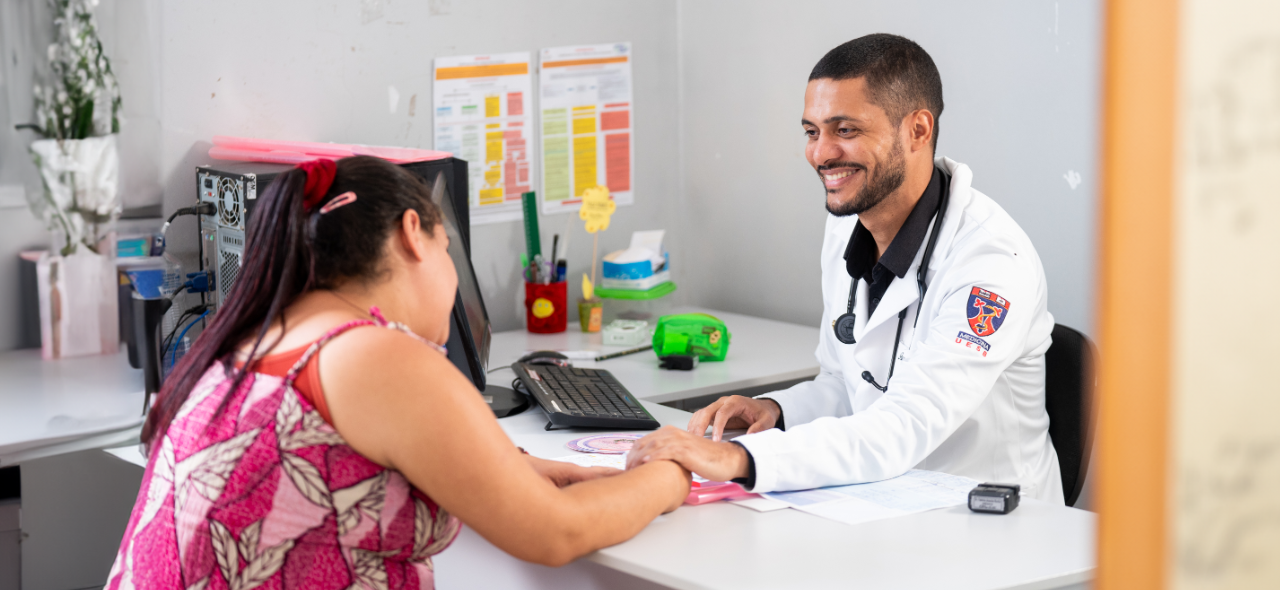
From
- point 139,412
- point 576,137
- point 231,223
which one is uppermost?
point 576,137

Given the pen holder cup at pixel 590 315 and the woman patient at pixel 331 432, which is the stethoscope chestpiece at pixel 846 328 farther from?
the pen holder cup at pixel 590 315

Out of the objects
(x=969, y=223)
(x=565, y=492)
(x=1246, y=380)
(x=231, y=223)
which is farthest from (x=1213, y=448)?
(x=231, y=223)

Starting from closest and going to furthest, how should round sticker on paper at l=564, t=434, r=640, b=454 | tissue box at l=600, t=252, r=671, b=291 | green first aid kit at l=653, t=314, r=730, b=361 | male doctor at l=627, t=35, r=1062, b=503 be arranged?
1. male doctor at l=627, t=35, r=1062, b=503
2. round sticker on paper at l=564, t=434, r=640, b=454
3. green first aid kit at l=653, t=314, r=730, b=361
4. tissue box at l=600, t=252, r=671, b=291

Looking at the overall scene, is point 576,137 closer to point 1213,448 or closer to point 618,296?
point 618,296

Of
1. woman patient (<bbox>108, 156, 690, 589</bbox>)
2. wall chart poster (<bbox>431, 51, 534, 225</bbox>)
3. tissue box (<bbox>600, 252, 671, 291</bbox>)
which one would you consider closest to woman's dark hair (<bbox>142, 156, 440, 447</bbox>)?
woman patient (<bbox>108, 156, 690, 589</bbox>)

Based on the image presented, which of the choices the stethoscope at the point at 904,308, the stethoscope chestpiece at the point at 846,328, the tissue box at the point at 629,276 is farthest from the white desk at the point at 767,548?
the tissue box at the point at 629,276

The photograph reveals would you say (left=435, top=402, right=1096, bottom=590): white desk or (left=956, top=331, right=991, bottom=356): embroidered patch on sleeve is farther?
(left=956, top=331, right=991, bottom=356): embroidered patch on sleeve

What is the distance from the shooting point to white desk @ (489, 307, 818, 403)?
224 centimetres

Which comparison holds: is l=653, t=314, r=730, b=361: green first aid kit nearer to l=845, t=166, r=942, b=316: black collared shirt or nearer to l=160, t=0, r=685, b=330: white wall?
l=845, t=166, r=942, b=316: black collared shirt

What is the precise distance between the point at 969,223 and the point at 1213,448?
1.53 metres

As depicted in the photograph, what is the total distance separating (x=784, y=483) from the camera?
143 centimetres

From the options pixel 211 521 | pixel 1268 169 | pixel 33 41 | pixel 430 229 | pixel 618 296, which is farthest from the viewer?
pixel 618 296

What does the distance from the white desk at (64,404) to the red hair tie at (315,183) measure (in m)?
0.91

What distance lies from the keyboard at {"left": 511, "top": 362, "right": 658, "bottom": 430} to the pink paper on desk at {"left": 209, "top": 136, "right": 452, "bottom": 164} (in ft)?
1.71
